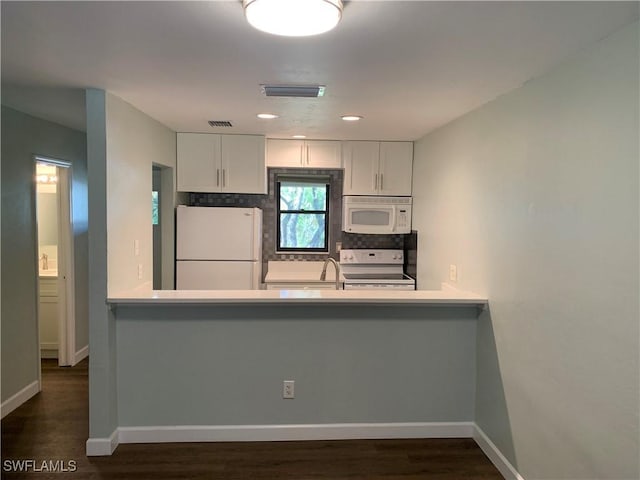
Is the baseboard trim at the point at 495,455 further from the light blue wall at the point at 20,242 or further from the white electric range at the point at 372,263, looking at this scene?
the light blue wall at the point at 20,242

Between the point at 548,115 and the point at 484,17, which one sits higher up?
the point at 484,17

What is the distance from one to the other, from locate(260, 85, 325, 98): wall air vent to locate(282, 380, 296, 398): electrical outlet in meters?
1.81

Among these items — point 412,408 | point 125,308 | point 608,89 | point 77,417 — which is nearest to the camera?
point 608,89

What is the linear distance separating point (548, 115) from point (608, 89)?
0.40m

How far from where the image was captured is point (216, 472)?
8.30 ft

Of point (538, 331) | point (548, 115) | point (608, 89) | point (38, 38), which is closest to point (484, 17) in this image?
point (608, 89)

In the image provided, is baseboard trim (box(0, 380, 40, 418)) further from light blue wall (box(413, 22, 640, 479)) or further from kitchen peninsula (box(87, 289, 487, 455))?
light blue wall (box(413, 22, 640, 479))

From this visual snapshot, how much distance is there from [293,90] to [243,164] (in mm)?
1753

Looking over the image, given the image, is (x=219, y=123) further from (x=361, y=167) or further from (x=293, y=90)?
(x=361, y=167)

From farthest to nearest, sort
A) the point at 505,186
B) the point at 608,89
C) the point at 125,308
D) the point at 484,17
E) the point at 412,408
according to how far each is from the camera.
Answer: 1. the point at 412,408
2. the point at 125,308
3. the point at 505,186
4. the point at 608,89
5. the point at 484,17

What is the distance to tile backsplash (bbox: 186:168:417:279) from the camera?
4703 mm

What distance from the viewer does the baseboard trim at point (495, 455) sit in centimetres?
245

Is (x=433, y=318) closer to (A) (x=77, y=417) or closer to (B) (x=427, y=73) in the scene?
(B) (x=427, y=73)

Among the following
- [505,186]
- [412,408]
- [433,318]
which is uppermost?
[505,186]
